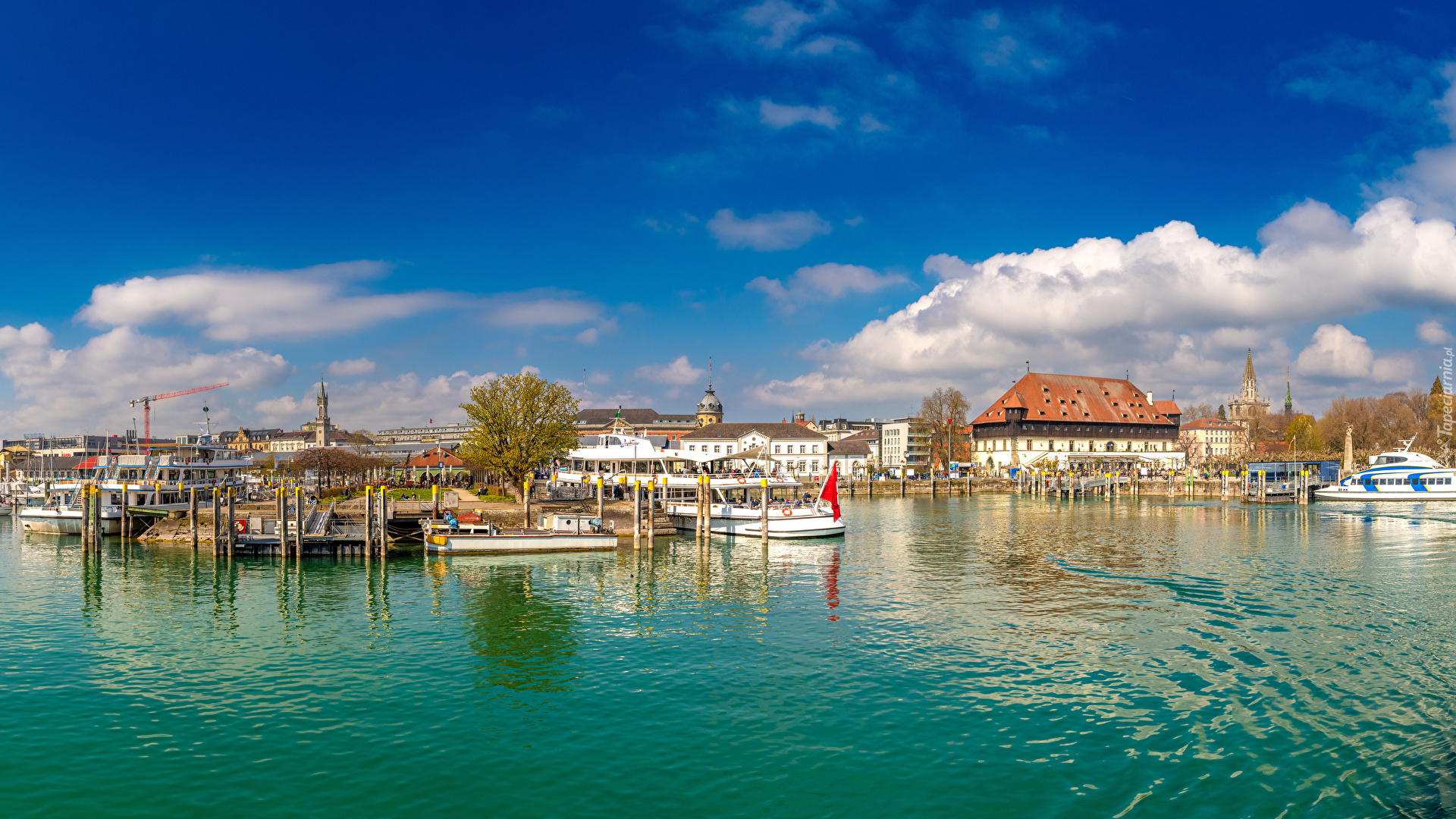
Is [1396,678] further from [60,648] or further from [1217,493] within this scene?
[1217,493]

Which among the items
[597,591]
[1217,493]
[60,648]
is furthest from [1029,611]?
[1217,493]

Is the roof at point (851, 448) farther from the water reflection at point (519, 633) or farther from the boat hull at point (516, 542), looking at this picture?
the water reflection at point (519, 633)

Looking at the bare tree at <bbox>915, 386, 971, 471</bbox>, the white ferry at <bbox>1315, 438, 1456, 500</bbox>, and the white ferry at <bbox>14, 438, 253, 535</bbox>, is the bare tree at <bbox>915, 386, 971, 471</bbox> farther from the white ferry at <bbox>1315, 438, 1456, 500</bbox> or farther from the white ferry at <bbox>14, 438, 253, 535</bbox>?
the white ferry at <bbox>14, 438, 253, 535</bbox>

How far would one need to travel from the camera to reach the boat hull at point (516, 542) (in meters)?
41.5

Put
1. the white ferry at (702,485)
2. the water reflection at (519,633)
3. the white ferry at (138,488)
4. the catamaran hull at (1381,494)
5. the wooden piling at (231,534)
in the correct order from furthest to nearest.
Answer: the catamaran hull at (1381,494) → the white ferry at (138,488) → the white ferry at (702,485) → the wooden piling at (231,534) → the water reflection at (519,633)

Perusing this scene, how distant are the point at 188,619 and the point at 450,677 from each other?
39.7 ft

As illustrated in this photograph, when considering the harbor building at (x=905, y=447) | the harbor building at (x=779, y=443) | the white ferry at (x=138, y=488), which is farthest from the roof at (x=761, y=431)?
the white ferry at (x=138, y=488)

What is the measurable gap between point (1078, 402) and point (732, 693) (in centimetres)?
13944

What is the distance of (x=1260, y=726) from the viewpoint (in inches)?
662

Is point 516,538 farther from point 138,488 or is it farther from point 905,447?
point 905,447

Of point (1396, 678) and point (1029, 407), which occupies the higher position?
point (1029, 407)

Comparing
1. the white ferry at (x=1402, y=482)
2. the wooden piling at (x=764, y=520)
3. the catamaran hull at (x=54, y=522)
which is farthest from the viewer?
the white ferry at (x=1402, y=482)

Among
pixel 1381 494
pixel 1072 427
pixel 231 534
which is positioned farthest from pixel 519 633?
pixel 1072 427

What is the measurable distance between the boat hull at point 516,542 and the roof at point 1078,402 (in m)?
109
